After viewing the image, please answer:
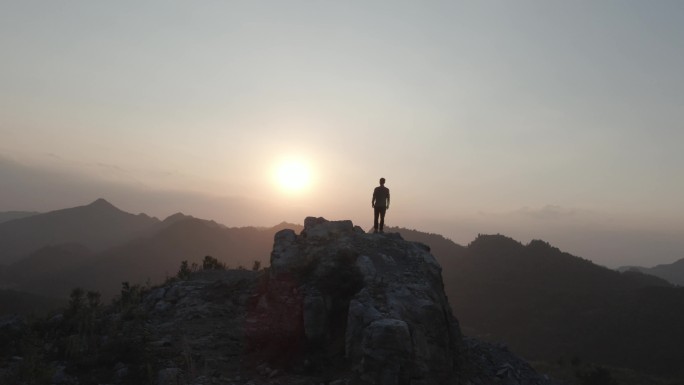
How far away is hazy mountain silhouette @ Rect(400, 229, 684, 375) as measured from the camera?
154 ft

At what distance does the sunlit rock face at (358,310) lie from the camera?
9.58 metres

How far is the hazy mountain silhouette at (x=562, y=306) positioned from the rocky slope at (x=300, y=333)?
3902 centimetres

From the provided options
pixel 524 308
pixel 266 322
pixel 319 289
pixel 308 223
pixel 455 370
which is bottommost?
pixel 524 308

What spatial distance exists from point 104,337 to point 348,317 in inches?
275

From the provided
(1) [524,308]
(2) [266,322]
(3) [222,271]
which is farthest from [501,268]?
(2) [266,322]

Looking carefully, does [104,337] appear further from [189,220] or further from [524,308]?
[189,220]

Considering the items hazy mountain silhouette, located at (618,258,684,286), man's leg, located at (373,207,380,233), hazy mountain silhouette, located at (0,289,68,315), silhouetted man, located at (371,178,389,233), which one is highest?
silhouetted man, located at (371,178,389,233)

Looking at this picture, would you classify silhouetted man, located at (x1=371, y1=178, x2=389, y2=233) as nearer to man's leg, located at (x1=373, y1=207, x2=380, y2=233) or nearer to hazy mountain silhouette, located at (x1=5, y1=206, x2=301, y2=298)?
man's leg, located at (x1=373, y1=207, x2=380, y2=233)

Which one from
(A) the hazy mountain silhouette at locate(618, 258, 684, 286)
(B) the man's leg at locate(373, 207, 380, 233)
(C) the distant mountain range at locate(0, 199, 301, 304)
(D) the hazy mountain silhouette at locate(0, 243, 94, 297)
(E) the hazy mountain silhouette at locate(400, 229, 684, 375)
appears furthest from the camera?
(A) the hazy mountain silhouette at locate(618, 258, 684, 286)

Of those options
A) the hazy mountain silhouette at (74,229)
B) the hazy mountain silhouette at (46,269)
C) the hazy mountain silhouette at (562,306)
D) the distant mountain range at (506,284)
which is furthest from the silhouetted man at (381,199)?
the hazy mountain silhouette at (74,229)

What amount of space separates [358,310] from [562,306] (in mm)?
63195

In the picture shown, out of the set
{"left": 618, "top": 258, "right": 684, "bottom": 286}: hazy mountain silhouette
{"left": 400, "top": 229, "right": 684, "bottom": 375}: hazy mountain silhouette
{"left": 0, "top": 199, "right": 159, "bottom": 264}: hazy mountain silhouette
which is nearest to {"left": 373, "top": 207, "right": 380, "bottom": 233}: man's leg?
{"left": 400, "top": 229, "right": 684, "bottom": 375}: hazy mountain silhouette

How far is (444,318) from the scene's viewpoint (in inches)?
470

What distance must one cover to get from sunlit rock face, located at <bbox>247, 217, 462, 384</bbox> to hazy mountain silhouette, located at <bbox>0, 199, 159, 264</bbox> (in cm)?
13560
